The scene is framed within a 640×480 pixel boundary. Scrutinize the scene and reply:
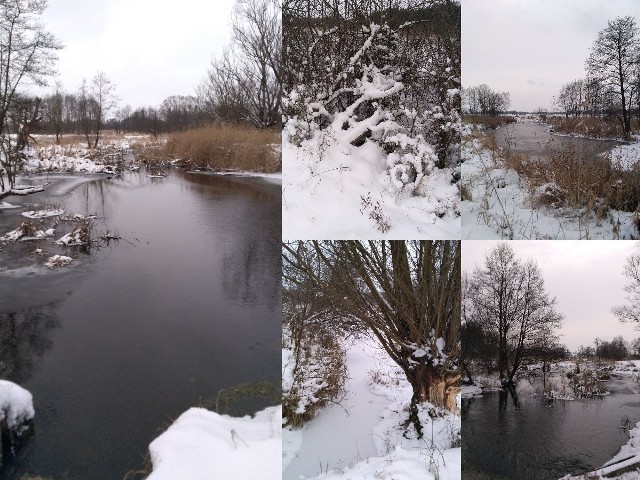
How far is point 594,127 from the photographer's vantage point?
2.21 meters

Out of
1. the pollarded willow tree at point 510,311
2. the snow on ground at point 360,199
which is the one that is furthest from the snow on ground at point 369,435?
the snow on ground at point 360,199

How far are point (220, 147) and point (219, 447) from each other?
1776 millimetres

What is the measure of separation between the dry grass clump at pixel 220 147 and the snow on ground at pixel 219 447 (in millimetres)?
1415

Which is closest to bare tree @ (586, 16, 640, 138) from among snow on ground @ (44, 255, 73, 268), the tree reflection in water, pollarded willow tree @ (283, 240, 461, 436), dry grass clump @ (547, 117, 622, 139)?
dry grass clump @ (547, 117, 622, 139)

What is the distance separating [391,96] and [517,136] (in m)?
0.65

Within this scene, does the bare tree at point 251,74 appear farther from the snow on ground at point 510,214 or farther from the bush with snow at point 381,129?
the snow on ground at point 510,214

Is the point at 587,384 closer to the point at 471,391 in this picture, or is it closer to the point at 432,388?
the point at 471,391

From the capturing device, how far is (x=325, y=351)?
8.00 feet

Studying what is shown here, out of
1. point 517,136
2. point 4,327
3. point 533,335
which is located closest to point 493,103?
point 517,136

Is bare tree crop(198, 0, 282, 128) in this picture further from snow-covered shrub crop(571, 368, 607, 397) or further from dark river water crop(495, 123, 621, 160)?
snow-covered shrub crop(571, 368, 607, 397)

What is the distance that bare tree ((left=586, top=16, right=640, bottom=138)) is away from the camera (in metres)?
2.26

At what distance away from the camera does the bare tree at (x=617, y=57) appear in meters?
2.26

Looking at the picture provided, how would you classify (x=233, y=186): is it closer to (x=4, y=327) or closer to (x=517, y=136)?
(x=4, y=327)

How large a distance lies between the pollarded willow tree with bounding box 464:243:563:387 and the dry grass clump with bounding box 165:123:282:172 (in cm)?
140
